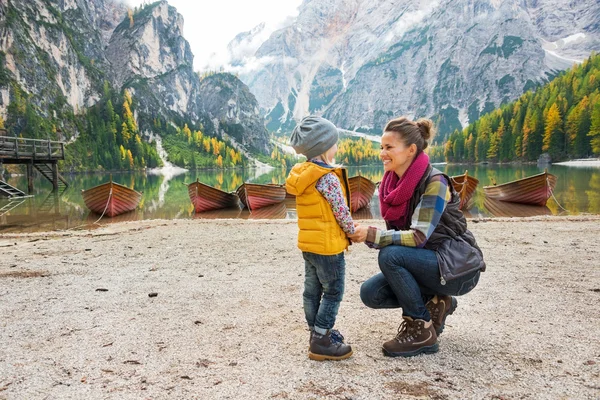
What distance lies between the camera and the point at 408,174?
3258mm

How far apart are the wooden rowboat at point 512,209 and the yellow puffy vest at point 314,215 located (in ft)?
60.4

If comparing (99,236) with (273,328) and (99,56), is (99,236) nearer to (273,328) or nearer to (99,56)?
(273,328)

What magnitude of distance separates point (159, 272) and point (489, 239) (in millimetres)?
8134

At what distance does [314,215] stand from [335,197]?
238 mm

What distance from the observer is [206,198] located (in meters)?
23.3

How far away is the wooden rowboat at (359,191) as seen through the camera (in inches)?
906

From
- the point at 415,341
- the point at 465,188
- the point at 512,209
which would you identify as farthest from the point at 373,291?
the point at 465,188

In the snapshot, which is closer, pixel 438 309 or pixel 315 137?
pixel 315 137

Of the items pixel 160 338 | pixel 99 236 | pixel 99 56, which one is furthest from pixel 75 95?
pixel 160 338

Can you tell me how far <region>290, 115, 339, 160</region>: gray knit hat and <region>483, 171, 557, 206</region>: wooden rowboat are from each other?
22585 millimetres

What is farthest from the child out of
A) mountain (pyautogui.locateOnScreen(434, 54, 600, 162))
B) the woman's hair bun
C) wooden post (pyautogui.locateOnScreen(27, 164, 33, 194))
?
mountain (pyautogui.locateOnScreen(434, 54, 600, 162))

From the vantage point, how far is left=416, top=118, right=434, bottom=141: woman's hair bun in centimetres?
332

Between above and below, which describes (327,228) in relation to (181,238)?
above

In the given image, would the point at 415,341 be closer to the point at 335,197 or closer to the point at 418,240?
the point at 418,240
